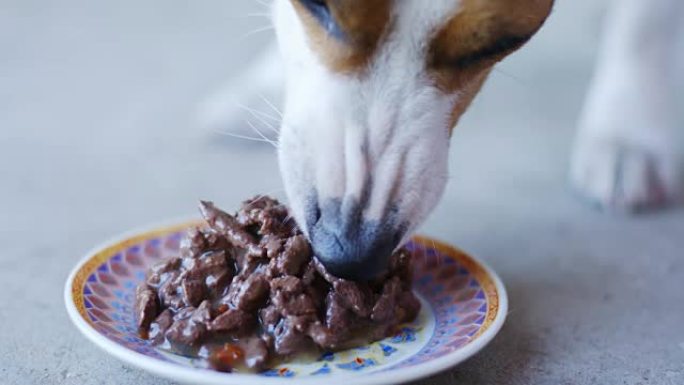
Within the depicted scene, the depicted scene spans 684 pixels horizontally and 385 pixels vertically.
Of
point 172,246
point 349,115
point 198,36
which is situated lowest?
point 198,36

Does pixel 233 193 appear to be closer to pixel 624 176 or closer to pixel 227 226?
pixel 227 226

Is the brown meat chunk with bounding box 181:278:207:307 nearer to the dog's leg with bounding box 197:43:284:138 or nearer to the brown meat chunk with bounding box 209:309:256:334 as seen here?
the brown meat chunk with bounding box 209:309:256:334

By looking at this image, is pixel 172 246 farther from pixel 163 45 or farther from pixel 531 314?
pixel 163 45

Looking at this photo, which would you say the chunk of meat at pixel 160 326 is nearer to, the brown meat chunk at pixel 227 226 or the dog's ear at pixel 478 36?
the brown meat chunk at pixel 227 226

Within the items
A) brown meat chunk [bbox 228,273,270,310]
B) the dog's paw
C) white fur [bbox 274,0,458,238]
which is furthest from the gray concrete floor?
white fur [bbox 274,0,458,238]

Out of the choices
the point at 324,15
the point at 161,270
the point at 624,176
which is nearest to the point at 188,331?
the point at 161,270

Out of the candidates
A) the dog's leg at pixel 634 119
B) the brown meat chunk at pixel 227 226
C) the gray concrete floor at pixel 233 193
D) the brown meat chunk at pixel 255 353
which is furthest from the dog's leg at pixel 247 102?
the brown meat chunk at pixel 255 353

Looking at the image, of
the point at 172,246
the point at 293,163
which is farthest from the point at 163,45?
the point at 293,163
